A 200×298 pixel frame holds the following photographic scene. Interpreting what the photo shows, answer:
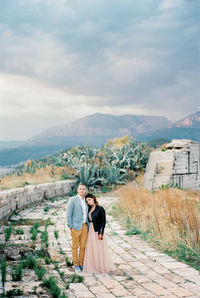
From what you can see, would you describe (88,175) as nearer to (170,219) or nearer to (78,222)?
(170,219)

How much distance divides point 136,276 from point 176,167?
8.93m

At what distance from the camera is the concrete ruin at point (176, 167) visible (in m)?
13.1

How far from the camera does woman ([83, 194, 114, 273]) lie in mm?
4992

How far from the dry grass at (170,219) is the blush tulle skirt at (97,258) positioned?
153 cm

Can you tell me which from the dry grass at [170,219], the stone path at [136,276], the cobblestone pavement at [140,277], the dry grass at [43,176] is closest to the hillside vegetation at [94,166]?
the dry grass at [43,176]

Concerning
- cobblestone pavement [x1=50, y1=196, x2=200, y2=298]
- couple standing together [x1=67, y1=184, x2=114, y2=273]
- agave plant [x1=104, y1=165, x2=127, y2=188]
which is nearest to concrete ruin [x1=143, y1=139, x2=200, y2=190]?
agave plant [x1=104, y1=165, x2=127, y2=188]

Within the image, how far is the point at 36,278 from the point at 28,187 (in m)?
7.21

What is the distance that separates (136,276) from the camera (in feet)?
15.7

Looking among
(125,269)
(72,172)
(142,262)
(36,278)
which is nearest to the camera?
(36,278)

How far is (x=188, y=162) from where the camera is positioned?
543 inches

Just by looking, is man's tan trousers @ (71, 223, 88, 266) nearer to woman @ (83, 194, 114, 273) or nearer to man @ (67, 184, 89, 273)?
man @ (67, 184, 89, 273)

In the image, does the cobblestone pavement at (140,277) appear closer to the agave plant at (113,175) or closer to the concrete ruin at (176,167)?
the concrete ruin at (176,167)

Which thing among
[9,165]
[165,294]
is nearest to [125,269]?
[165,294]

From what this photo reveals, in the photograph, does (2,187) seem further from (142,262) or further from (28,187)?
(142,262)
